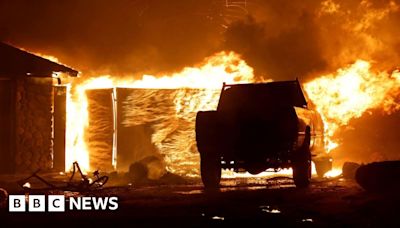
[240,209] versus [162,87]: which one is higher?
[162,87]

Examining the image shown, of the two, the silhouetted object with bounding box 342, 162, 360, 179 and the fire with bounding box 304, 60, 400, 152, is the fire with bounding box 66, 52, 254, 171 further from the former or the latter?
the silhouetted object with bounding box 342, 162, 360, 179

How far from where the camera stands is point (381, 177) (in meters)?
11.8

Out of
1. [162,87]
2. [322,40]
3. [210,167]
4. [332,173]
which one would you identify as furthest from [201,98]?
[322,40]

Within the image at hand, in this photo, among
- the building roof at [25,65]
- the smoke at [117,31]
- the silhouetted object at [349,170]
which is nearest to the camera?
the silhouetted object at [349,170]

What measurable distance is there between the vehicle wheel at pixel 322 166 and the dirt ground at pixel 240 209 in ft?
11.5

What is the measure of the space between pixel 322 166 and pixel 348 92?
4125 mm

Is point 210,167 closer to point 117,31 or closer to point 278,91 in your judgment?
point 278,91

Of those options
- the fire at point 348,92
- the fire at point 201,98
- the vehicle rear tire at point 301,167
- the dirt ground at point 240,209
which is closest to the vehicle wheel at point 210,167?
the dirt ground at point 240,209

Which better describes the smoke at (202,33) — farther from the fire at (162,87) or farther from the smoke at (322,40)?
the fire at (162,87)

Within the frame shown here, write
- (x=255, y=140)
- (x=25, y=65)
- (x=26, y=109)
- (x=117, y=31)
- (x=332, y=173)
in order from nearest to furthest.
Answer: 1. (x=255, y=140)
2. (x=25, y=65)
3. (x=26, y=109)
4. (x=332, y=173)
5. (x=117, y=31)

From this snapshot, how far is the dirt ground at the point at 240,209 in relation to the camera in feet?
26.8

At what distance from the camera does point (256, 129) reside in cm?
1285

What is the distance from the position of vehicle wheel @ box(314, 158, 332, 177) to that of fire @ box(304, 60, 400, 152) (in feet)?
8.80

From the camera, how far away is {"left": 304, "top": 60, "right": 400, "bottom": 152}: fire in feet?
66.4
